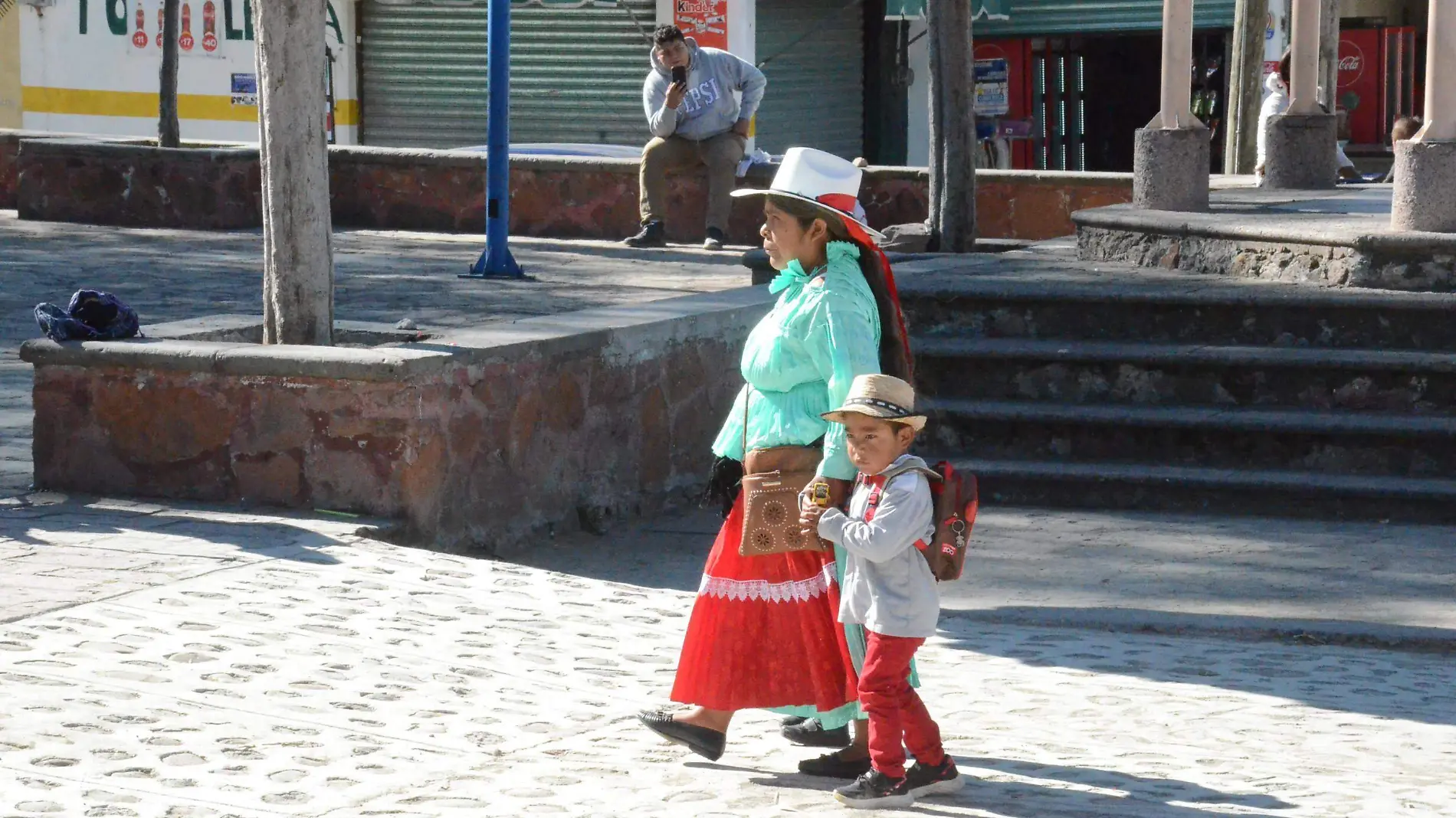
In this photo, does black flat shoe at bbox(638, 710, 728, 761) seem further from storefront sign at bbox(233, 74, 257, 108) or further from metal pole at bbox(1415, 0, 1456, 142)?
storefront sign at bbox(233, 74, 257, 108)

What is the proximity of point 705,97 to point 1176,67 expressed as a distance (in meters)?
3.76

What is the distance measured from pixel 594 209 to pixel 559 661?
387 inches

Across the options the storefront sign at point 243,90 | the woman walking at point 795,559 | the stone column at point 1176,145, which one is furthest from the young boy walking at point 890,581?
the storefront sign at point 243,90

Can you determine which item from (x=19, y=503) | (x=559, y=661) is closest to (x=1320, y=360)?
(x=559, y=661)

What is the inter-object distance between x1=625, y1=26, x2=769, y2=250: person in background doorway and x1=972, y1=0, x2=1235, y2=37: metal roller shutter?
1142 cm

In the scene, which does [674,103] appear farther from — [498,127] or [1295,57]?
[1295,57]

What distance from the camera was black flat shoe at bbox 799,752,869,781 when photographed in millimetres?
4941

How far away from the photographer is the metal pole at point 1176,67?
39.2ft

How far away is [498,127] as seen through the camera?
39.0 ft

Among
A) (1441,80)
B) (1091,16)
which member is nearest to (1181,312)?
(1441,80)

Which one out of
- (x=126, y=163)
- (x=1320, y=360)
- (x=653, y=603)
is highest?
(x=126, y=163)

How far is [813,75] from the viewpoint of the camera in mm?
25453

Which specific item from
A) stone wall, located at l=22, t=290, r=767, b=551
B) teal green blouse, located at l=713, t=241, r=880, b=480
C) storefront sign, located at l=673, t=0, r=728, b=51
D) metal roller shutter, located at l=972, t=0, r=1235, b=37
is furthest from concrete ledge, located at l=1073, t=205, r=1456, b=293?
Answer: metal roller shutter, located at l=972, t=0, r=1235, b=37

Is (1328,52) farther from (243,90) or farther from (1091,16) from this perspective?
(243,90)
